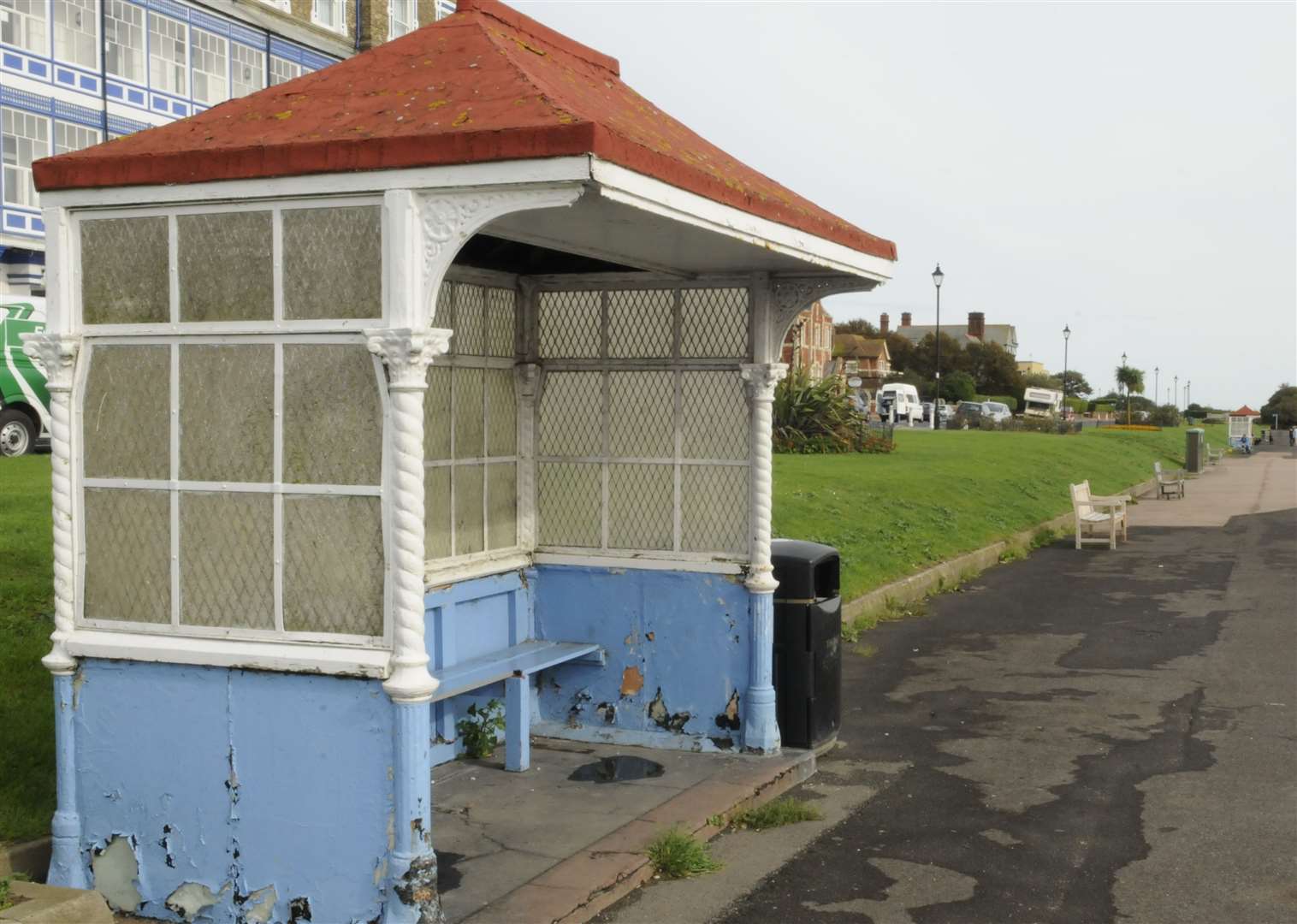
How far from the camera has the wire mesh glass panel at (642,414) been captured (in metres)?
8.71

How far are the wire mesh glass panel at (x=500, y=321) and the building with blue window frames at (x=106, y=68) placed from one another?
2246 cm

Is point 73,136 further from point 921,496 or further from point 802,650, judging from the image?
point 802,650

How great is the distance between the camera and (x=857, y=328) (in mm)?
148875

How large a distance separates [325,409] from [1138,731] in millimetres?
6234

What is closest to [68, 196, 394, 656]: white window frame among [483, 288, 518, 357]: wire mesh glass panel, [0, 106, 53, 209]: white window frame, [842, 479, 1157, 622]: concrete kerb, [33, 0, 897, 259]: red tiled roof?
[33, 0, 897, 259]: red tiled roof

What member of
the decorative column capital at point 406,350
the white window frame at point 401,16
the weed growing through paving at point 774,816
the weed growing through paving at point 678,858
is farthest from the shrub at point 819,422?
the decorative column capital at point 406,350

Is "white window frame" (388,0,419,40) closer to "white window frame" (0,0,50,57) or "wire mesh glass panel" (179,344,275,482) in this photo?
"white window frame" (0,0,50,57)

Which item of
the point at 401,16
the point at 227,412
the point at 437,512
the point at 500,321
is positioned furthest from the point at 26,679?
the point at 401,16

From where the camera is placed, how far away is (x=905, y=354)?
434ft

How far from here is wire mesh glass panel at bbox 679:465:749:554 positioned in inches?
333

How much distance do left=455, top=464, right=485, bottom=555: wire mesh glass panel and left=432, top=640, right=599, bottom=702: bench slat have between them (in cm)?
66

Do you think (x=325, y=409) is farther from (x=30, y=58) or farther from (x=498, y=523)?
(x=30, y=58)

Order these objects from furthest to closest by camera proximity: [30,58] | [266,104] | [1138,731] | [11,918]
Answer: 1. [30,58]
2. [1138,731]
3. [266,104]
4. [11,918]

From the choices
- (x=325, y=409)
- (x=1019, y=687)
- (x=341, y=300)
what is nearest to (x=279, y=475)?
(x=325, y=409)
